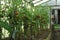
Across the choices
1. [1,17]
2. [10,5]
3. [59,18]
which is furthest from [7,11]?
[59,18]

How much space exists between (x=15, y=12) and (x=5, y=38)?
79 cm

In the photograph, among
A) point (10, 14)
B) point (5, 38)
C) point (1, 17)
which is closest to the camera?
point (1, 17)

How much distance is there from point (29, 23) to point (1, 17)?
1442 mm

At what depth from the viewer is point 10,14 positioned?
465 cm

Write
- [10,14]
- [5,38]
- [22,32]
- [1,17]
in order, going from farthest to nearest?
[22,32] < [5,38] < [10,14] < [1,17]

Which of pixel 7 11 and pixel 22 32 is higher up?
pixel 7 11

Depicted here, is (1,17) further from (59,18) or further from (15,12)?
(59,18)

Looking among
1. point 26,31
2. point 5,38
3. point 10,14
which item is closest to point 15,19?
point 10,14

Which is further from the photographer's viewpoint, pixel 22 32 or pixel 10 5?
pixel 22 32

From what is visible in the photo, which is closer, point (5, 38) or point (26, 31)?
point (5, 38)

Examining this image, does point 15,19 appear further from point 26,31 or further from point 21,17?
point 26,31

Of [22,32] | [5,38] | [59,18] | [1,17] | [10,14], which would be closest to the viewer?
[1,17]

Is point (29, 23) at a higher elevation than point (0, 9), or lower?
lower

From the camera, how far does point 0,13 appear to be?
14.6 ft
